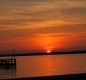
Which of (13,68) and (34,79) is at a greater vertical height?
(34,79)

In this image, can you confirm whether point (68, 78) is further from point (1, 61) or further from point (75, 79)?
point (1, 61)

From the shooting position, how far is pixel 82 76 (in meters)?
45.2

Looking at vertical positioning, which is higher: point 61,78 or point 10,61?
point 61,78

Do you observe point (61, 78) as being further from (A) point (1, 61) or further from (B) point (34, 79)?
(A) point (1, 61)

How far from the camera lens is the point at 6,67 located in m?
101

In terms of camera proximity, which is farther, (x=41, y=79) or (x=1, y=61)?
(x=1, y=61)

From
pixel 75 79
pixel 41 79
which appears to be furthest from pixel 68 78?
pixel 41 79

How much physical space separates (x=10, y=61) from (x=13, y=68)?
3.76 m

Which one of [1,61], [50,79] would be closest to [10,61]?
[1,61]

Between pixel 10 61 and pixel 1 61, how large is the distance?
9.40 feet

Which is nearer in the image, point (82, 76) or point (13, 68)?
point (82, 76)

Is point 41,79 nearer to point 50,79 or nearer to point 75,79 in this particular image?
point 50,79

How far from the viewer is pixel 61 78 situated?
44406 mm

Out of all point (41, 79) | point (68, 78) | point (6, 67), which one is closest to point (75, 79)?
point (68, 78)
